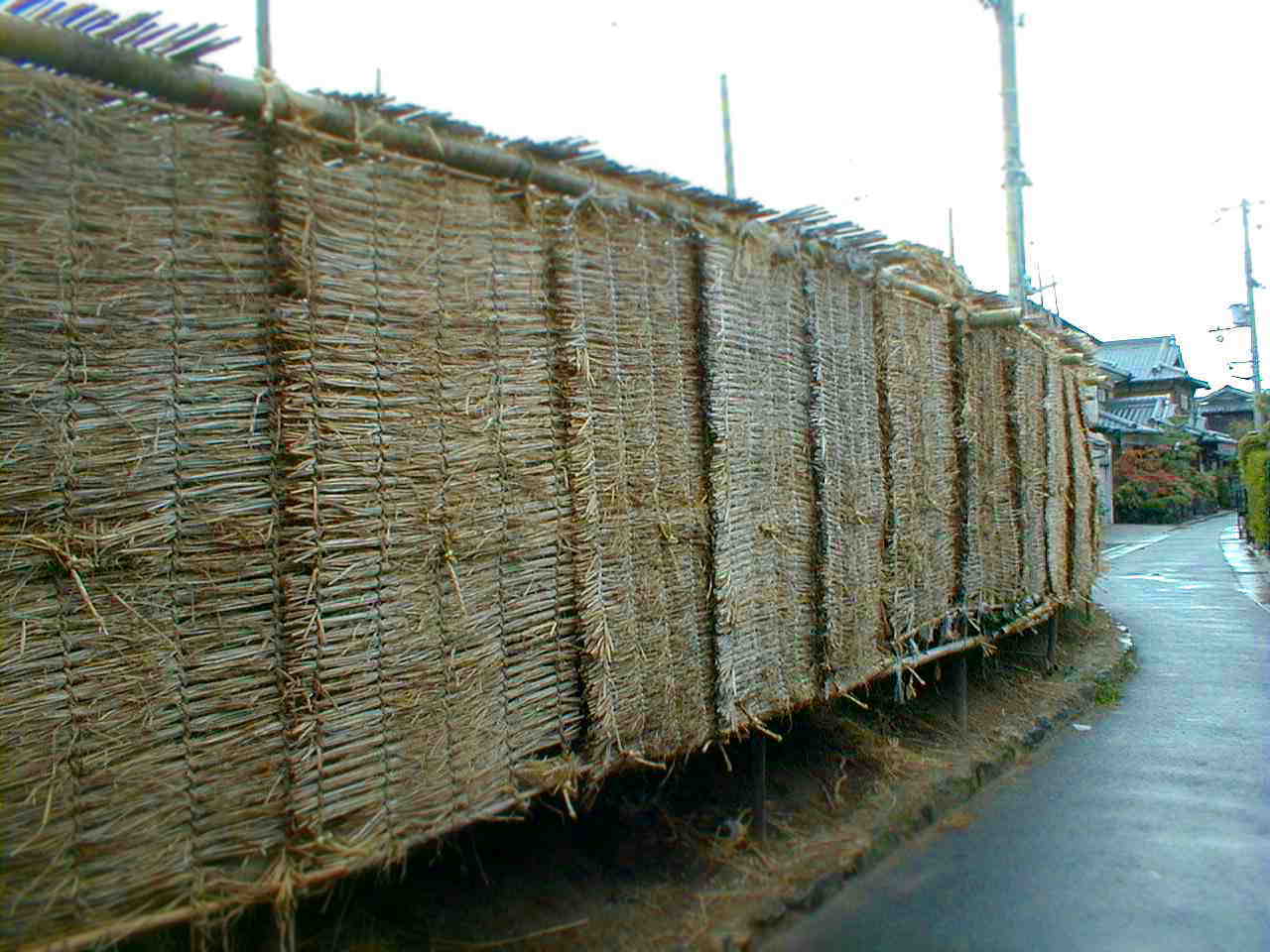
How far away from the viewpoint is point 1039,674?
9.59 meters

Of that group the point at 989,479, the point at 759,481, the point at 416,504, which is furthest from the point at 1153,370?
the point at 416,504

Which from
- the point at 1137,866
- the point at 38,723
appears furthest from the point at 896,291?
the point at 38,723

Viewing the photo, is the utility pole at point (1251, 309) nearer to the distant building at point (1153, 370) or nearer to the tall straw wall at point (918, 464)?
the distant building at point (1153, 370)

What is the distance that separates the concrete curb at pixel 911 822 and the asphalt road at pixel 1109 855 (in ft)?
0.22

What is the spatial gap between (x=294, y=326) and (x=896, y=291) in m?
4.60

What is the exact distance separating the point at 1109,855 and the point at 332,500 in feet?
14.7

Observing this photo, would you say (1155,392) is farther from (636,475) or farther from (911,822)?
(636,475)

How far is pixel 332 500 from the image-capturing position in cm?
295

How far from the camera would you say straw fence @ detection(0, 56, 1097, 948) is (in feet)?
8.04

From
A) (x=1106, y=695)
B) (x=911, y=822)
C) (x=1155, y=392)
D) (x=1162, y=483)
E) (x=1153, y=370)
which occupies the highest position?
(x=1153, y=370)

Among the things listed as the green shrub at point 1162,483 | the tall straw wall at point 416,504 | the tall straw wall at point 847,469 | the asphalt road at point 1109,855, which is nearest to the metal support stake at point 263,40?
the tall straw wall at point 416,504

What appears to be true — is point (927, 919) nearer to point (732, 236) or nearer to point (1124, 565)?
point (732, 236)

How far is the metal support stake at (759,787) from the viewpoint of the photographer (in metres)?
4.95

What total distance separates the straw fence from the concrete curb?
777 mm
